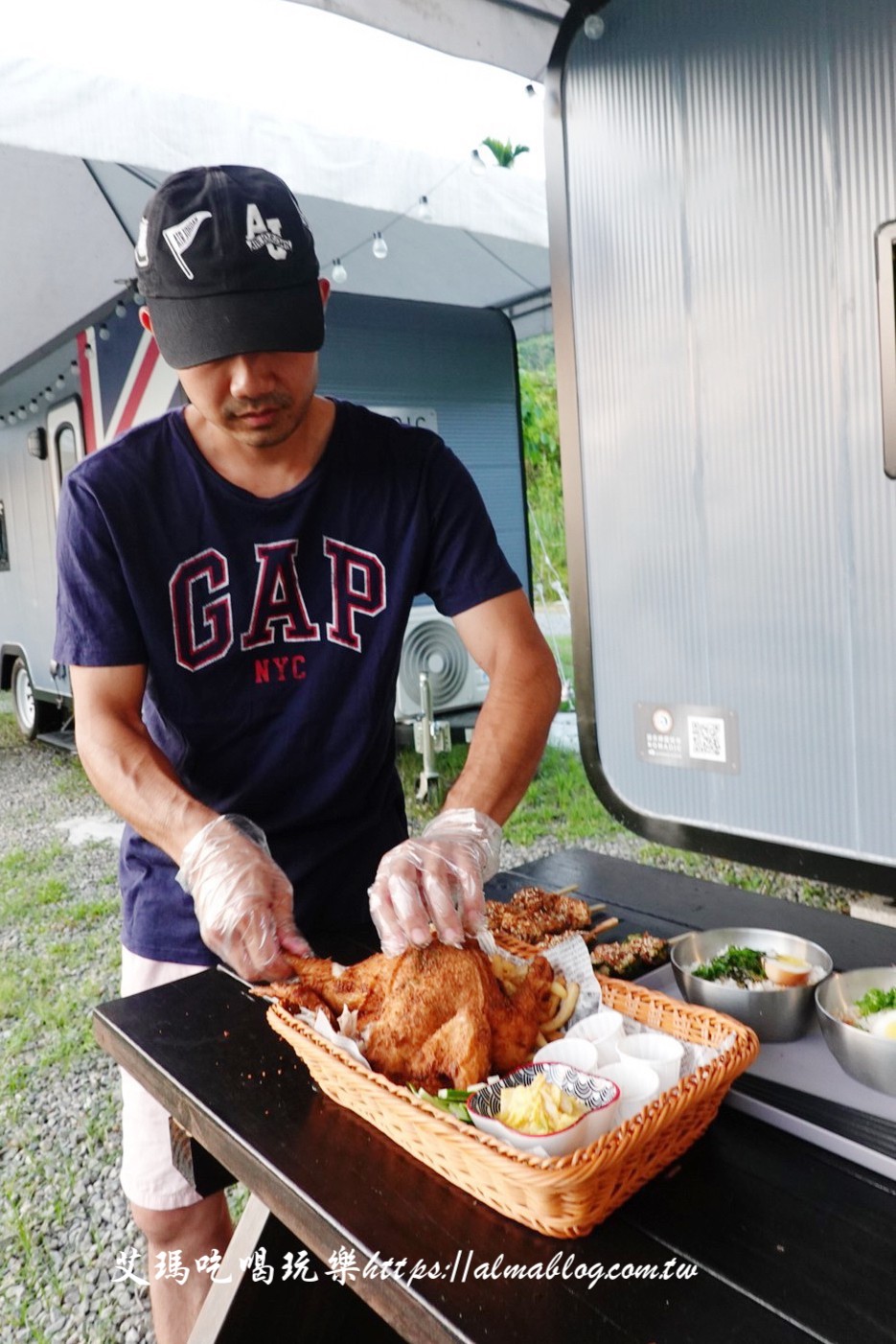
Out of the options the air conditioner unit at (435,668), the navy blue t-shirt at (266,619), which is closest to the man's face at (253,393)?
the navy blue t-shirt at (266,619)

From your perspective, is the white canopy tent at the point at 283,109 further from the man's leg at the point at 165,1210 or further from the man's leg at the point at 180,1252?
the man's leg at the point at 180,1252

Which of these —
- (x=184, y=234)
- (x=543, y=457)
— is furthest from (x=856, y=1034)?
(x=543, y=457)

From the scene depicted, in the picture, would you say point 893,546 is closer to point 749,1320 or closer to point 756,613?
point 756,613

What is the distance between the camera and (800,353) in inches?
99.3

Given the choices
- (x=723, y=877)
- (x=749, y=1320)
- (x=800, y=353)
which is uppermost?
(x=800, y=353)

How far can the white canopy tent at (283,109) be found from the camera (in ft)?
10.3

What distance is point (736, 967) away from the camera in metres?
1.55

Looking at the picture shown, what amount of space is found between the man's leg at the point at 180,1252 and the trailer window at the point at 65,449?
667cm

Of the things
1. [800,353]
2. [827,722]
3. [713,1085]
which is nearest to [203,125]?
[800,353]

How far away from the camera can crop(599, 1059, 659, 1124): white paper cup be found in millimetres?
1173

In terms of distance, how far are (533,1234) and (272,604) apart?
125cm

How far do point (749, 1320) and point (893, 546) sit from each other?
6.24 feet

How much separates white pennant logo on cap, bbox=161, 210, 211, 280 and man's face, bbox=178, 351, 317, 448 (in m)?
0.17

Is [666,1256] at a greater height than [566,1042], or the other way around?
[566,1042]
